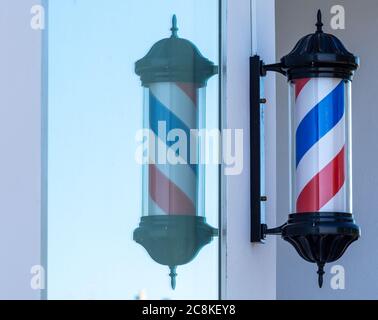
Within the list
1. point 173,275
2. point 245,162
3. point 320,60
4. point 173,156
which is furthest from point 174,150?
point 320,60

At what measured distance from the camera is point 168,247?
252 centimetres

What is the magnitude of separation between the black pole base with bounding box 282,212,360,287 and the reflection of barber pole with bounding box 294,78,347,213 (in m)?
0.02

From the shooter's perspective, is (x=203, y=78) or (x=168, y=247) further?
(x=203, y=78)

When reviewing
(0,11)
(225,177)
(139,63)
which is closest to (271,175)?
(225,177)

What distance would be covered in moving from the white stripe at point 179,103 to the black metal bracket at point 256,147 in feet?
1.30

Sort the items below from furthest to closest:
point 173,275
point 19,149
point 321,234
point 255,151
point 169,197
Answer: point 255,151 < point 321,234 < point 169,197 < point 173,275 < point 19,149

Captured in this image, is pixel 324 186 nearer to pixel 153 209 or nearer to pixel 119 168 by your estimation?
pixel 153 209

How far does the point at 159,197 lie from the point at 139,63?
300 mm

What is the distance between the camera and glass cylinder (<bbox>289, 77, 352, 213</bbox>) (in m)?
2.90

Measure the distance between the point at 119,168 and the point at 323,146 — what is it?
0.76 metres

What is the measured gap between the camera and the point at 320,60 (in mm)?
2910

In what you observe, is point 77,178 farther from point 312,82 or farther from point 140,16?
point 312,82
